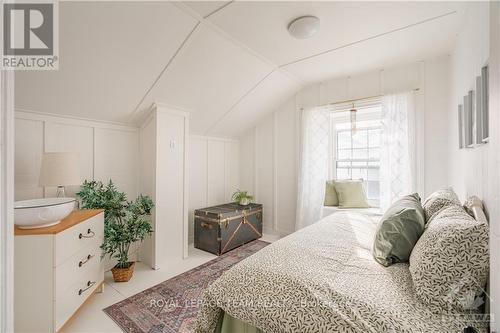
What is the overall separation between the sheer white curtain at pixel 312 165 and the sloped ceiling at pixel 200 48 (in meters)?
0.77

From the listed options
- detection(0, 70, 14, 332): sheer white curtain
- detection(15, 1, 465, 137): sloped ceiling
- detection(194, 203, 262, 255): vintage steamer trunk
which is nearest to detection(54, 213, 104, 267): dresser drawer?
detection(0, 70, 14, 332): sheer white curtain

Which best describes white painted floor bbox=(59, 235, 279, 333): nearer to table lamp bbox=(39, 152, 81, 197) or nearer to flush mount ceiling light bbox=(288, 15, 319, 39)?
table lamp bbox=(39, 152, 81, 197)

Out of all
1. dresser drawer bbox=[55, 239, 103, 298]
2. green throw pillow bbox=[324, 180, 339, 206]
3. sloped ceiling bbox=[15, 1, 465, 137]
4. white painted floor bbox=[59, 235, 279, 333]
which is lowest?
white painted floor bbox=[59, 235, 279, 333]

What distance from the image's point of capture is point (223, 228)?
308cm

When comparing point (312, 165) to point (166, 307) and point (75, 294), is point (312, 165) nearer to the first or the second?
point (166, 307)

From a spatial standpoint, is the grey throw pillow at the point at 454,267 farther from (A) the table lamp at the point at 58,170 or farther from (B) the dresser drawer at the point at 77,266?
(A) the table lamp at the point at 58,170

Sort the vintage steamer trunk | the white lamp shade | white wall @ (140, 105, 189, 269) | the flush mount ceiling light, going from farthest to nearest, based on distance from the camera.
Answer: the vintage steamer trunk, white wall @ (140, 105, 189, 269), the flush mount ceiling light, the white lamp shade

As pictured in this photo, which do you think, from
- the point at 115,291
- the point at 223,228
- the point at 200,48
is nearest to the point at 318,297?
the point at 115,291

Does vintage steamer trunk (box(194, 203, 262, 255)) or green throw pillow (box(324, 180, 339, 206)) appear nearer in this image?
vintage steamer trunk (box(194, 203, 262, 255))

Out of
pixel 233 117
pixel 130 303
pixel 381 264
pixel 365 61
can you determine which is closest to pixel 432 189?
pixel 365 61

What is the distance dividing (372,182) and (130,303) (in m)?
3.35

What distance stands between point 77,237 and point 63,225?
0.17 m

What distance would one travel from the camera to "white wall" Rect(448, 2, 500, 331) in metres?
0.64

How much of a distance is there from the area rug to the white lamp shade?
1.14m
